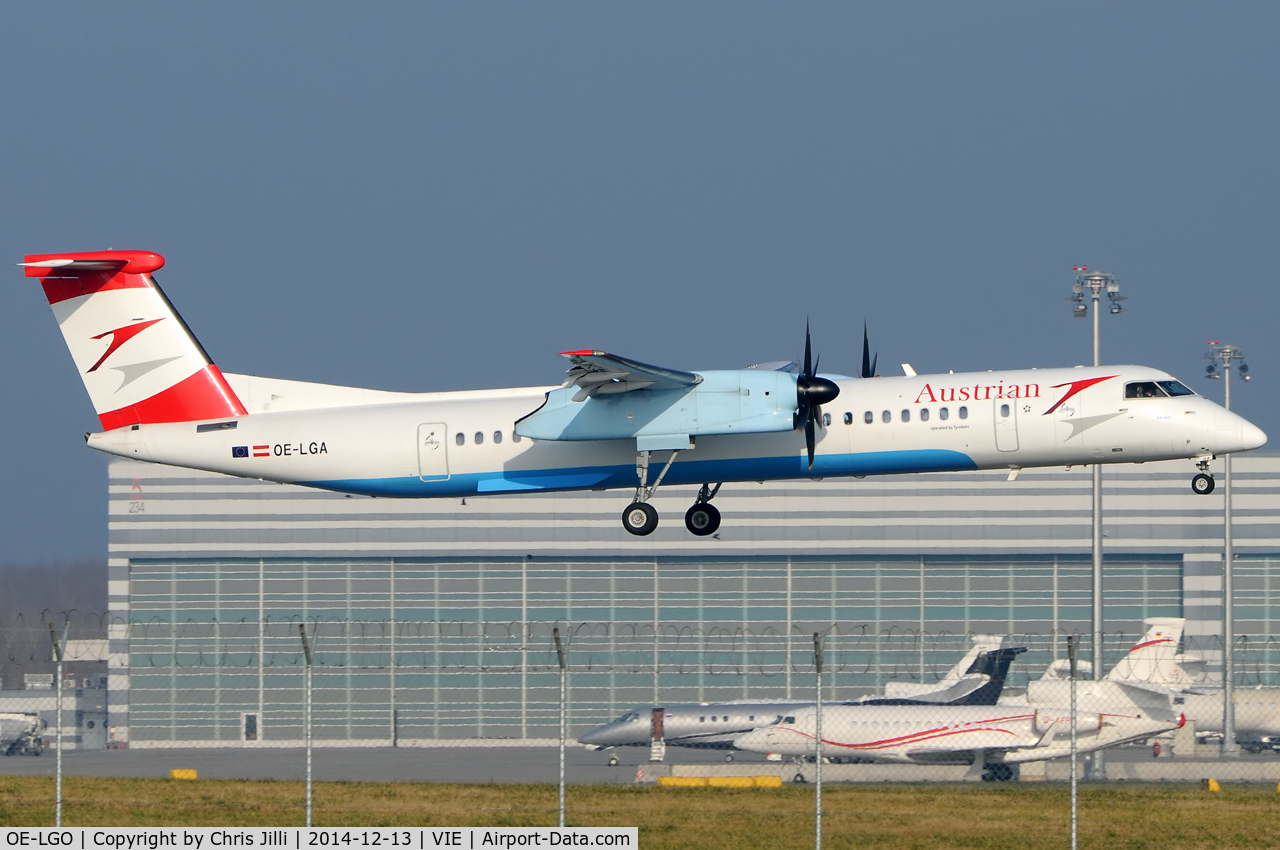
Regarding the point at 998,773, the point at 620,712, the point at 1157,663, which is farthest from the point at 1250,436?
the point at 620,712

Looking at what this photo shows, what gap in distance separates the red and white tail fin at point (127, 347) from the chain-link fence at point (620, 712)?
14.0 ft

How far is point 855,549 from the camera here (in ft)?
209

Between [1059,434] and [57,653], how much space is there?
54.0ft

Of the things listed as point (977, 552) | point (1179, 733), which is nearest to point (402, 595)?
point (977, 552)

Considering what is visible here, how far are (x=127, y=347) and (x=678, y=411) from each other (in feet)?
35.5

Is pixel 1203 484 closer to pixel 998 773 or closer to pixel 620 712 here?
pixel 998 773

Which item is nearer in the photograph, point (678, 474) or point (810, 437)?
point (810, 437)

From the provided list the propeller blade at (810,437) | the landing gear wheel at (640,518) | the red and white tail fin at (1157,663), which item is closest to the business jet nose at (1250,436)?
the propeller blade at (810,437)

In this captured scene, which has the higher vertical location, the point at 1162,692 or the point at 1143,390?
the point at 1143,390

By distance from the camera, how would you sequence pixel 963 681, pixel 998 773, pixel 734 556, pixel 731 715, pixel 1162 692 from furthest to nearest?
1. pixel 734 556
2. pixel 731 715
3. pixel 963 681
4. pixel 1162 692
5. pixel 998 773

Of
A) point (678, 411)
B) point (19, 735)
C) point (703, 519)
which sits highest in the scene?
point (678, 411)

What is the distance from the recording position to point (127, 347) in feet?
96.3

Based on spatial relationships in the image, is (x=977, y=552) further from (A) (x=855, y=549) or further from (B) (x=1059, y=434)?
(B) (x=1059, y=434)

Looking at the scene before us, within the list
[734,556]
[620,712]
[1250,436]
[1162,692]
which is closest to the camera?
[1250,436]
